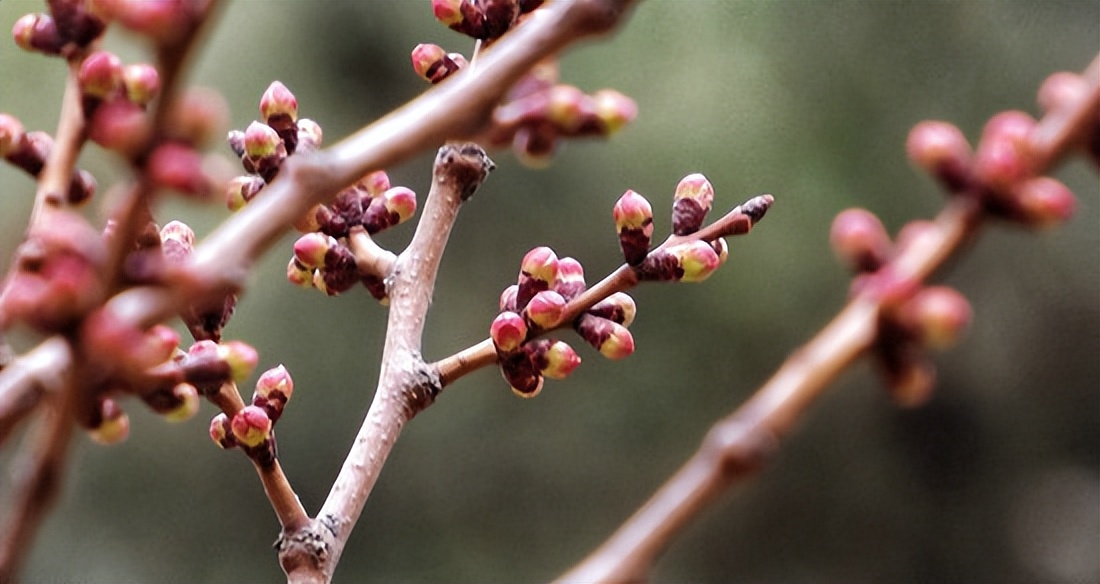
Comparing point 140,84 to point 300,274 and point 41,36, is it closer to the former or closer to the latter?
point 41,36

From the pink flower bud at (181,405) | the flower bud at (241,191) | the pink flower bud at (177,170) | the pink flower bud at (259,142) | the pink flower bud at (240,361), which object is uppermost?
the flower bud at (241,191)

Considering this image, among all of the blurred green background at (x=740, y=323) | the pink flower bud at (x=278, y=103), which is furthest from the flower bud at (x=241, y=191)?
the blurred green background at (x=740, y=323)

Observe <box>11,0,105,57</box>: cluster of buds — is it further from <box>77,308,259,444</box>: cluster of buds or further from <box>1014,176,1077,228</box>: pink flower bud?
<box>1014,176,1077,228</box>: pink flower bud

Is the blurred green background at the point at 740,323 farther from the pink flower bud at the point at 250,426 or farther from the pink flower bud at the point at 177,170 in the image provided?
the pink flower bud at the point at 177,170

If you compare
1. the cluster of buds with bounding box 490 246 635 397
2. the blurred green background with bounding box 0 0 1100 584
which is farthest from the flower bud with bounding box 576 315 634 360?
the blurred green background with bounding box 0 0 1100 584

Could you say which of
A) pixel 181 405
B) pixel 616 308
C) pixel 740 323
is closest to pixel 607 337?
pixel 616 308

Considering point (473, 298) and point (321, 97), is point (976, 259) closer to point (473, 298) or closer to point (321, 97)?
point (473, 298)

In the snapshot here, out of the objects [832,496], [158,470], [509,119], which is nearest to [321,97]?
[158,470]
